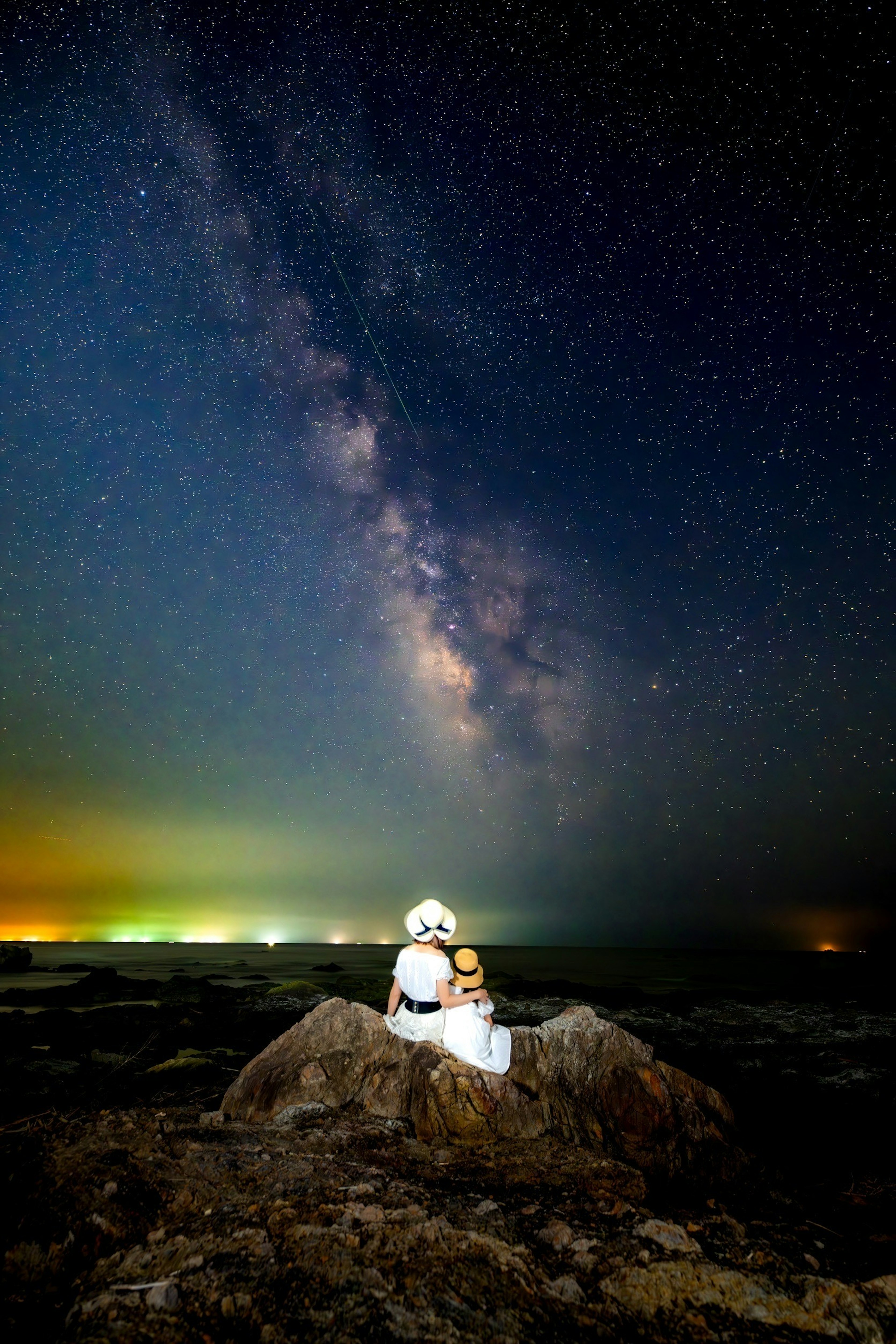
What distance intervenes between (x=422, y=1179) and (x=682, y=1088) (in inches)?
146

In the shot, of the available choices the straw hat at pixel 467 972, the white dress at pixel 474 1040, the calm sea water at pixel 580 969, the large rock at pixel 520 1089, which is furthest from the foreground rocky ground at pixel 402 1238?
the calm sea water at pixel 580 969

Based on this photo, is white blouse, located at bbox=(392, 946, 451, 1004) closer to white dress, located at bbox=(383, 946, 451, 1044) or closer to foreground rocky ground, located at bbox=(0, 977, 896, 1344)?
white dress, located at bbox=(383, 946, 451, 1044)

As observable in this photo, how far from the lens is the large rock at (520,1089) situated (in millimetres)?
6195

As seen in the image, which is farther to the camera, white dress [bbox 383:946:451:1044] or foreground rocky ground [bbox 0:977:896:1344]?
white dress [bbox 383:946:451:1044]

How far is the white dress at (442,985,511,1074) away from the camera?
22.1 feet

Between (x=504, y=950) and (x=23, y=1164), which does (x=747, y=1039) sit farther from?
(x=504, y=950)

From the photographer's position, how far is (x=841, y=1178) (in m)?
6.86

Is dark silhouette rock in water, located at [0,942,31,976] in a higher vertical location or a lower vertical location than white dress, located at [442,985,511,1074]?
lower

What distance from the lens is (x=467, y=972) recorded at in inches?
264

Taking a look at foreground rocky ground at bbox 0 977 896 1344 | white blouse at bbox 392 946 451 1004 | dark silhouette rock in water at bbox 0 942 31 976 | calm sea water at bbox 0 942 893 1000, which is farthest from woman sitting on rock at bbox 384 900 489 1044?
dark silhouette rock in water at bbox 0 942 31 976

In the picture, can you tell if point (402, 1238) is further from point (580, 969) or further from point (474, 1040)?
point (580, 969)

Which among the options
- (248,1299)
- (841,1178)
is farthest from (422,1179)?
(841,1178)

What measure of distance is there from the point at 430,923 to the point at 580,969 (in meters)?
59.4

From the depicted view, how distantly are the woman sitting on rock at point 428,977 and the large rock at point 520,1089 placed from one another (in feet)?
0.75
